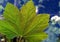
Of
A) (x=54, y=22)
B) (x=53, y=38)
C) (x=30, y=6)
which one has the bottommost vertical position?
(x=53, y=38)

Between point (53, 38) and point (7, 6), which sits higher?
point (7, 6)

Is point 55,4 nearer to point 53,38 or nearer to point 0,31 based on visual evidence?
point 53,38

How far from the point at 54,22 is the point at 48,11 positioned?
9cm

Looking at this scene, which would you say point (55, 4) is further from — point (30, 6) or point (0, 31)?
point (0, 31)

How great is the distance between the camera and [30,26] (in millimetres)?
1014

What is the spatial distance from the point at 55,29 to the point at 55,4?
6.7 inches

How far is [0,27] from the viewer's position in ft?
3.33

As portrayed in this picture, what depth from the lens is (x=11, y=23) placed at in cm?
101

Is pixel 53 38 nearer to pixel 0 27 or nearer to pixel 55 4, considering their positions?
pixel 55 4

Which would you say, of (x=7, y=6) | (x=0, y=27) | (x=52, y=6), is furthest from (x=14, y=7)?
(x=52, y=6)

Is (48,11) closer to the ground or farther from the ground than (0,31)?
farther from the ground

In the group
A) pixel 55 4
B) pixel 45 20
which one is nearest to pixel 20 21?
pixel 45 20

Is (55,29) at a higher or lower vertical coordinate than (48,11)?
lower

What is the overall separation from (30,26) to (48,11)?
6.8 inches
